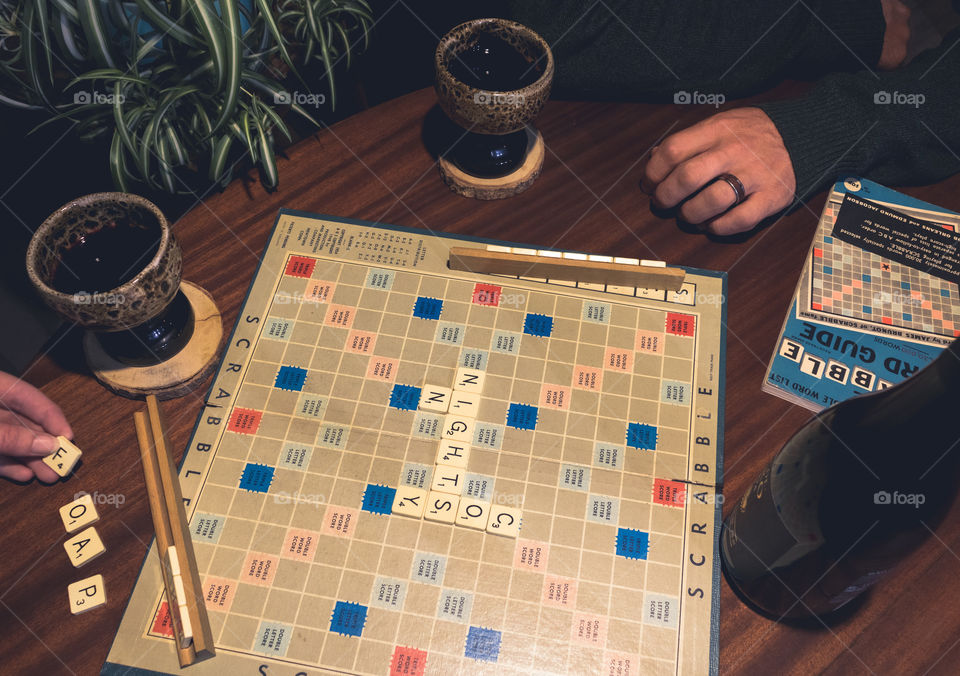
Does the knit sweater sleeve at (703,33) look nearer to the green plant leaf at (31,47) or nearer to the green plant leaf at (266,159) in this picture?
the green plant leaf at (266,159)

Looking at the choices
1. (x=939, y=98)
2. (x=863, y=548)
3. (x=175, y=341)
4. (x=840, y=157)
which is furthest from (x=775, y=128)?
(x=175, y=341)

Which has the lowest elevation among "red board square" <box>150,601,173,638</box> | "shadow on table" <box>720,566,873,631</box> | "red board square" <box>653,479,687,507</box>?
"red board square" <box>150,601,173,638</box>

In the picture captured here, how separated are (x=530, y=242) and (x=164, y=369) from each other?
2.30 feet

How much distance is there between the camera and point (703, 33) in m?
1.39

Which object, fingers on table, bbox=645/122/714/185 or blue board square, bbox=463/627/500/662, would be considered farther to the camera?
fingers on table, bbox=645/122/714/185

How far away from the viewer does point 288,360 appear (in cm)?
107

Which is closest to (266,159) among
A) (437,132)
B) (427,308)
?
(437,132)

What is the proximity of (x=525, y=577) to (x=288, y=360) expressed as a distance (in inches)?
21.3

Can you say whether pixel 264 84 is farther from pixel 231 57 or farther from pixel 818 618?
pixel 818 618

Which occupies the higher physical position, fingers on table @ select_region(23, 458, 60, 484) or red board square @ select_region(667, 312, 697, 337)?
red board square @ select_region(667, 312, 697, 337)

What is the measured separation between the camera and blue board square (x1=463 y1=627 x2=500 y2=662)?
2.77 feet

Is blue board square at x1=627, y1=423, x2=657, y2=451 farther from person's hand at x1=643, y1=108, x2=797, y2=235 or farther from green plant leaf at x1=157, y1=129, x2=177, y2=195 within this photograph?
green plant leaf at x1=157, y1=129, x2=177, y2=195

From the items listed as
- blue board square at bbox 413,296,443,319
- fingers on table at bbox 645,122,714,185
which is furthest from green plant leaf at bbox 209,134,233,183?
fingers on table at bbox 645,122,714,185

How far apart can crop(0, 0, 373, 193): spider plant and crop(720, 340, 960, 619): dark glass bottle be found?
42.2 inches
